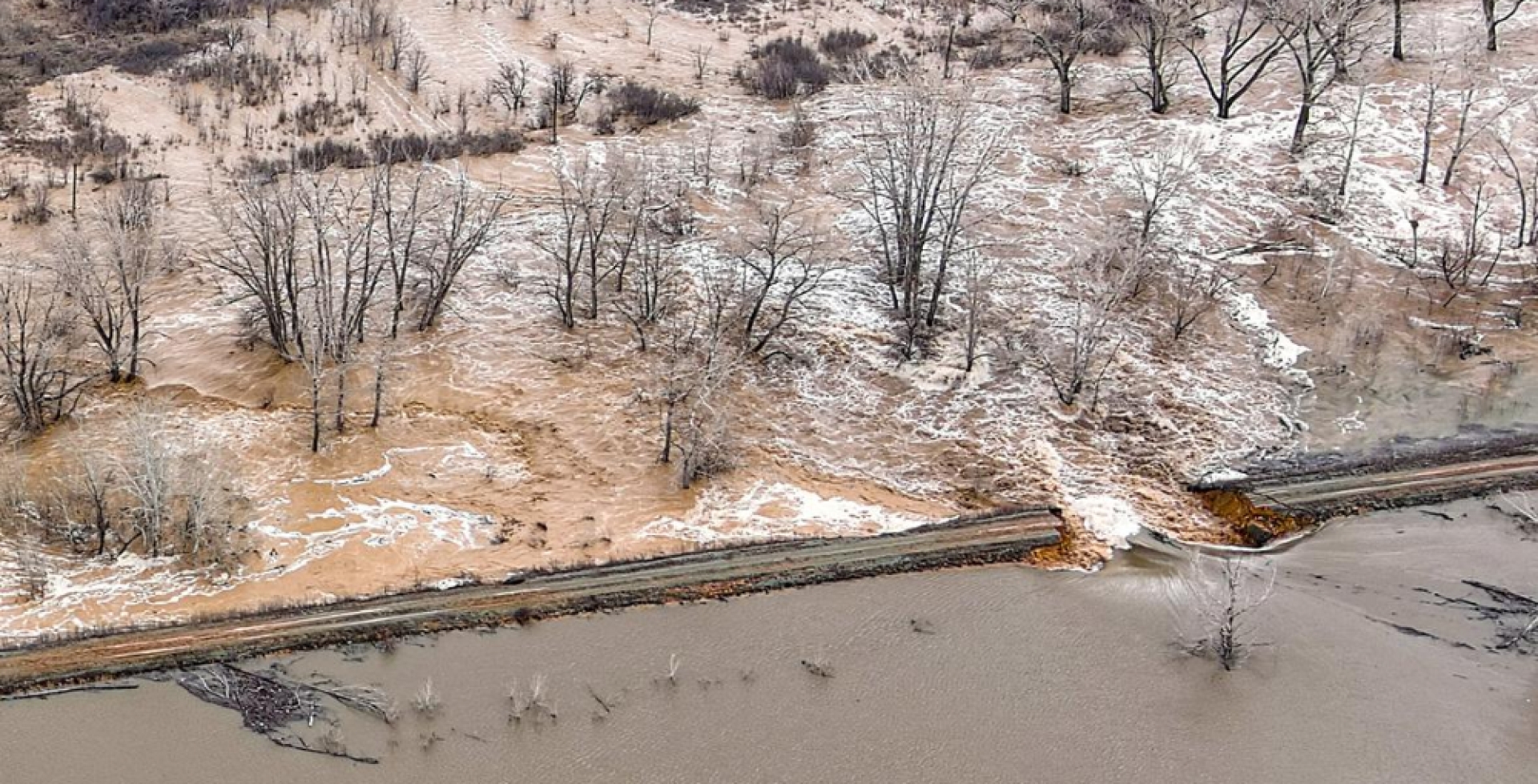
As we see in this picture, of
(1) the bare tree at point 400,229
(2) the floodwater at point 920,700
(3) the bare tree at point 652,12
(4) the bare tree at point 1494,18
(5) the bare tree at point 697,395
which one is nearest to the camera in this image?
(2) the floodwater at point 920,700

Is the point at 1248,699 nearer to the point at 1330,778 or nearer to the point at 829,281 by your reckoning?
the point at 1330,778

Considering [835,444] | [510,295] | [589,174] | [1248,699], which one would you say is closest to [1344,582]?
[1248,699]

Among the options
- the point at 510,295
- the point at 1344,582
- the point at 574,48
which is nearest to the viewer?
the point at 1344,582

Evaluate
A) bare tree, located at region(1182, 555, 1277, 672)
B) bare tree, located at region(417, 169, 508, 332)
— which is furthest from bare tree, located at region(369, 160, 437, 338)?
bare tree, located at region(1182, 555, 1277, 672)

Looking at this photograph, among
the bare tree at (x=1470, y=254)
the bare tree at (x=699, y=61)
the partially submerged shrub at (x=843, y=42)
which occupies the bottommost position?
the bare tree at (x=1470, y=254)

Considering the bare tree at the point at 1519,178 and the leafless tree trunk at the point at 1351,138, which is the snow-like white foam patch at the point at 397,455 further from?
the bare tree at the point at 1519,178

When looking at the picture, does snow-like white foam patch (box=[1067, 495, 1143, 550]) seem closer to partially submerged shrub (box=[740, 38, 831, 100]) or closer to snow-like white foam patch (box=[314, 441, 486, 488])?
snow-like white foam patch (box=[314, 441, 486, 488])

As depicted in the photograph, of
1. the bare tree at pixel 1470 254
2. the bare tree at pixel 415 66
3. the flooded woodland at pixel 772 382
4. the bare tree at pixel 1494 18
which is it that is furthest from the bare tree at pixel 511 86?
the bare tree at pixel 1494 18
